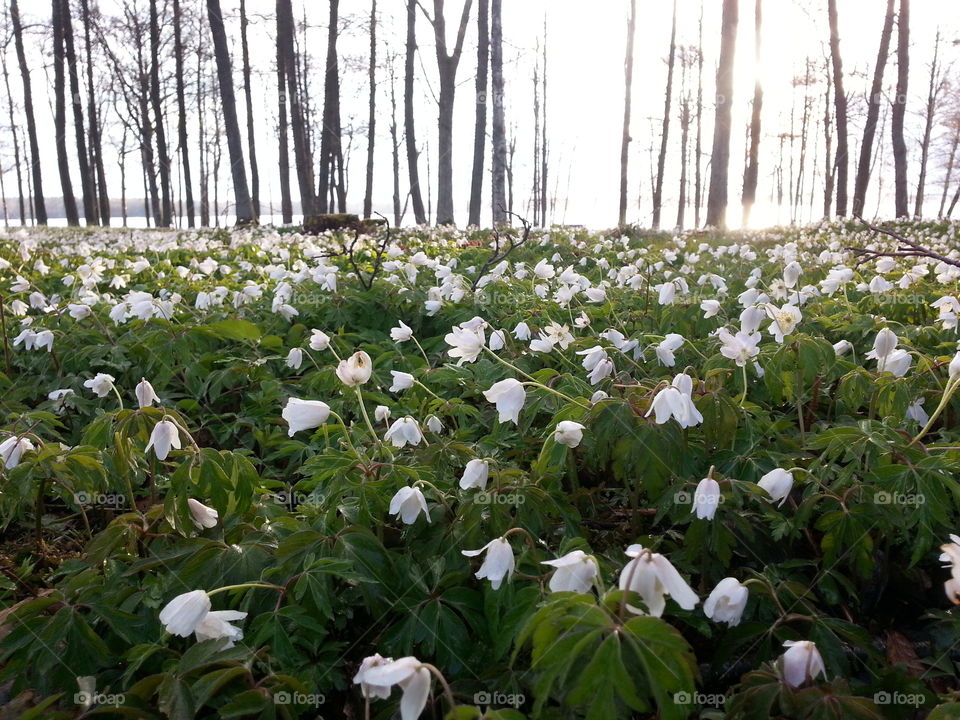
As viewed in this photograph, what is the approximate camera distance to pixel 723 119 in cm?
1636

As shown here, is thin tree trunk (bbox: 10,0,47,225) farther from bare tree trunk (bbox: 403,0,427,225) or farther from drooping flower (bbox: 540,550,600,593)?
drooping flower (bbox: 540,550,600,593)

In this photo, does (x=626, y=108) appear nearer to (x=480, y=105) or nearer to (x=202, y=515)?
(x=480, y=105)

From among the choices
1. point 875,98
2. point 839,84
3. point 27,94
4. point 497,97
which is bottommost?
point 497,97

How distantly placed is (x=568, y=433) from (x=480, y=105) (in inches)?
762

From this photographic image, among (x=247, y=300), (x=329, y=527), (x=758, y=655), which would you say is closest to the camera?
(x=758, y=655)

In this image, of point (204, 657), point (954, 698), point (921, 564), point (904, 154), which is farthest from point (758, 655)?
point (904, 154)

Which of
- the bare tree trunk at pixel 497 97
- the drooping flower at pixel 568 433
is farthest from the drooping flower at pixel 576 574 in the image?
the bare tree trunk at pixel 497 97

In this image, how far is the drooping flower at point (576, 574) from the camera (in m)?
1.46

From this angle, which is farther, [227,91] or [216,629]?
[227,91]

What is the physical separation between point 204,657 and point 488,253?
278 inches

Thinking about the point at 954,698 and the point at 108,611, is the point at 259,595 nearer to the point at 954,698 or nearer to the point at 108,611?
the point at 108,611

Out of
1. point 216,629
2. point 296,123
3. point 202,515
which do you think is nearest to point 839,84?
point 296,123

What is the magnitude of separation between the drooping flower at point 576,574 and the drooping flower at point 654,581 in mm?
80

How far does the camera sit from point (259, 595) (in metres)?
1.85
